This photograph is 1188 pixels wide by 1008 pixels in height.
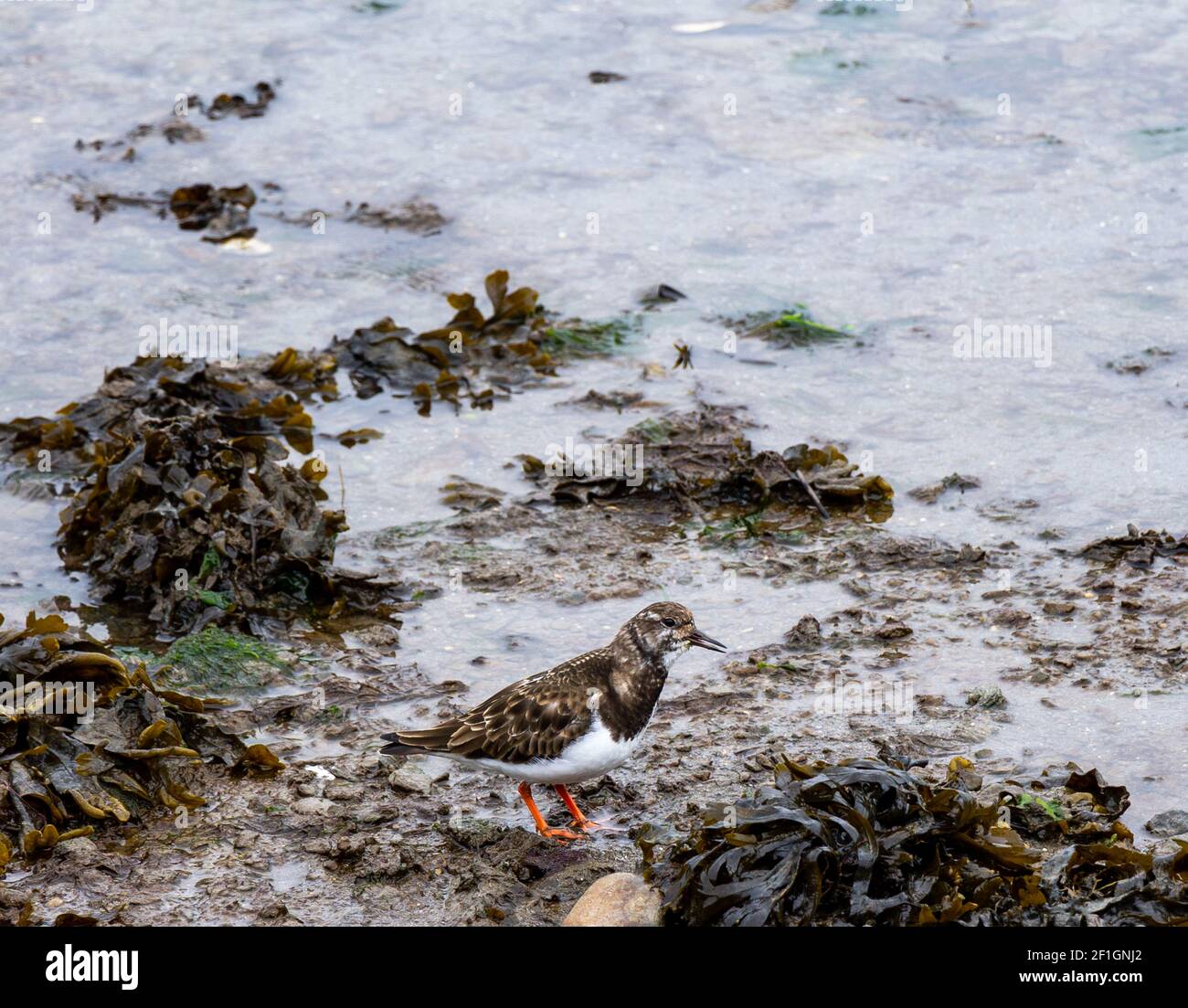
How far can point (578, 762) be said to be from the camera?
6781mm

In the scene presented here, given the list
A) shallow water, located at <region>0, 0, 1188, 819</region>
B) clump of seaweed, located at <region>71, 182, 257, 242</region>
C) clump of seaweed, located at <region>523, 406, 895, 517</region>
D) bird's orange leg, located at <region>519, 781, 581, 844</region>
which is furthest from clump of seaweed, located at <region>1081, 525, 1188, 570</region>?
clump of seaweed, located at <region>71, 182, 257, 242</region>

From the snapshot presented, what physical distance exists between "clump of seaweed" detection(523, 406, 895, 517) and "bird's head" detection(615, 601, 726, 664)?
2610mm

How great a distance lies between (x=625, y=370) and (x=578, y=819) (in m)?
5.18

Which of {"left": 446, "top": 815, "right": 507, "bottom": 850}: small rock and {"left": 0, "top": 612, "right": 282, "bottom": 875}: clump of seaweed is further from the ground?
{"left": 0, "top": 612, "right": 282, "bottom": 875}: clump of seaweed

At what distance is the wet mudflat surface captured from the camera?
7.29 metres

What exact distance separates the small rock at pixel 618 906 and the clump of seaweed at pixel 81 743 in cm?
189

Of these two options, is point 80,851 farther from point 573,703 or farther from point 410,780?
point 573,703

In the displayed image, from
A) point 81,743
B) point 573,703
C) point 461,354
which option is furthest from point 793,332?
point 81,743

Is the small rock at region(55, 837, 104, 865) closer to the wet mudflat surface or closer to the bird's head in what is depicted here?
the wet mudflat surface

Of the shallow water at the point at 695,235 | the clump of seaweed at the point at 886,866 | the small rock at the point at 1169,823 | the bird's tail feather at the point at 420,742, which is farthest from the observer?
the shallow water at the point at 695,235

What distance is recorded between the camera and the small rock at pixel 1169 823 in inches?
257

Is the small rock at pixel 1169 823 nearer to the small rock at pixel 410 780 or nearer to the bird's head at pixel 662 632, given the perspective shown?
the bird's head at pixel 662 632

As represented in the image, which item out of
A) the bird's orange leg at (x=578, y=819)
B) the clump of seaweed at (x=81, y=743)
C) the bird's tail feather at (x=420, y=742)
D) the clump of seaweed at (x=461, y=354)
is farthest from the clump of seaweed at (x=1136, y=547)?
the clump of seaweed at (x=81, y=743)

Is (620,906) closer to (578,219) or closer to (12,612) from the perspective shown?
(12,612)
